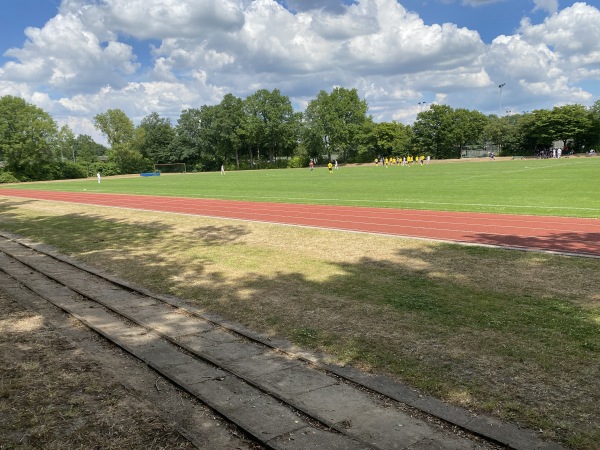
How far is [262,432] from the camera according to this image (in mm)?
3451

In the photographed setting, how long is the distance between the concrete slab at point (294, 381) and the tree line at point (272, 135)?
3117 inches

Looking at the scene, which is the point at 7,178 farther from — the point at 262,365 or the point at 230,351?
the point at 262,365

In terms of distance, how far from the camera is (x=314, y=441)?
11.0ft

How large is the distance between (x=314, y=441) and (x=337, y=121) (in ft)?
314

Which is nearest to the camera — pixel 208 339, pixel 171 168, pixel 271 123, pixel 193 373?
pixel 193 373

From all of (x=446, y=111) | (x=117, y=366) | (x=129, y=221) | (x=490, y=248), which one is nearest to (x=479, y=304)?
(x=490, y=248)

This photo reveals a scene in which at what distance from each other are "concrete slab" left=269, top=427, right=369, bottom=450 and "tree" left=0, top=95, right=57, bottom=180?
80.7 m

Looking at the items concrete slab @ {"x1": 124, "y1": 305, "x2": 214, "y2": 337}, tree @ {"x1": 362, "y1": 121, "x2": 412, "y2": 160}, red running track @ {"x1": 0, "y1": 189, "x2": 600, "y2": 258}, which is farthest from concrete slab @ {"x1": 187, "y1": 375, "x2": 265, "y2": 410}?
tree @ {"x1": 362, "y1": 121, "x2": 412, "y2": 160}

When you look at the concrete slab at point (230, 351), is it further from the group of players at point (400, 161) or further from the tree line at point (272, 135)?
the tree line at point (272, 135)

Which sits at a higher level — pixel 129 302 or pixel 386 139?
pixel 386 139

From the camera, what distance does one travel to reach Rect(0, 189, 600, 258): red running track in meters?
10.3

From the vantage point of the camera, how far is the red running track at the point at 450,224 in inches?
404

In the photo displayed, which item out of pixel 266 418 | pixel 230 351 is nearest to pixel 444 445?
pixel 266 418

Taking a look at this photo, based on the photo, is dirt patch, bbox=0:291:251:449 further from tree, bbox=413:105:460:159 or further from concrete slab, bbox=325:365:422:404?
tree, bbox=413:105:460:159
